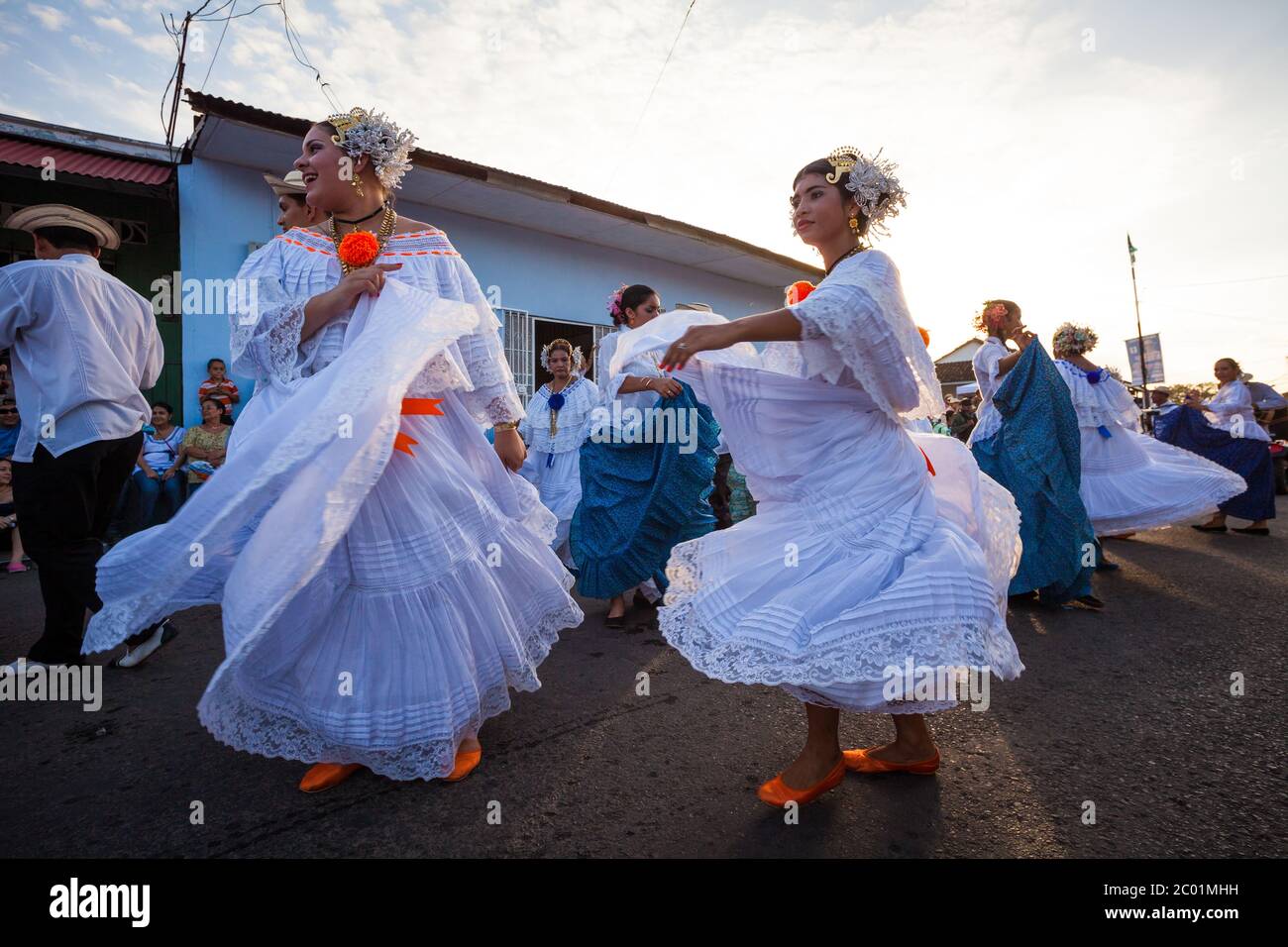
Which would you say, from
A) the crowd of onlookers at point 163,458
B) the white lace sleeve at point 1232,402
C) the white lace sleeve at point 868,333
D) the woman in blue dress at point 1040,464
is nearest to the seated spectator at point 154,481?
the crowd of onlookers at point 163,458

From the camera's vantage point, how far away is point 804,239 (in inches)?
98.0

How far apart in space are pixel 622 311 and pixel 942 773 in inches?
123

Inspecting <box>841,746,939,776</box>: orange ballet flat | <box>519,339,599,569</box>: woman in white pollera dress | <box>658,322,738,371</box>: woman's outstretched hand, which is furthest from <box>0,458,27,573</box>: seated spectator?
<box>841,746,939,776</box>: orange ballet flat

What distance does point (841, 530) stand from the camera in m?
2.17

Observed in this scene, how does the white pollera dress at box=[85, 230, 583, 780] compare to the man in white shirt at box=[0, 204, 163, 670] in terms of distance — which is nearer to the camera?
the white pollera dress at box=[85, 230, 583, 780]

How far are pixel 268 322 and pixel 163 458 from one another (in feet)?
21.5

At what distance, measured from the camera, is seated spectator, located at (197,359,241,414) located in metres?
7.85

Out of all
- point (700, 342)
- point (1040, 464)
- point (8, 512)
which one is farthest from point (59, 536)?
point (1040, 464)

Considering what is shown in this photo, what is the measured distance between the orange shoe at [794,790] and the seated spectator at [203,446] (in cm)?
692

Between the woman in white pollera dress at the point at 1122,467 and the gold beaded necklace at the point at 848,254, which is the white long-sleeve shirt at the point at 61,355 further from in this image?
the woman in white pollera dress at the point at 1122,467

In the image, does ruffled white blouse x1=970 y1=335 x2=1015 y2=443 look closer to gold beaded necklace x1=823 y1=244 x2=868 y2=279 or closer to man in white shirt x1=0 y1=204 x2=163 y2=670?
gold beaded necklace x1=823 y1=244 x2=868 y2=279

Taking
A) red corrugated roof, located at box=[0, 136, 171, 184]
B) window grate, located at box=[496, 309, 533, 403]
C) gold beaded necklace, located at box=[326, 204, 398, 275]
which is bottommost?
gold beaded necklace, located at box=[326, 204, 398, 275]

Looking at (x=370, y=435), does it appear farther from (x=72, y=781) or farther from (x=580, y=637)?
(x=580, y=637)

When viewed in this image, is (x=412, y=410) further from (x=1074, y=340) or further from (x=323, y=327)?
(x=1074, y=340)
